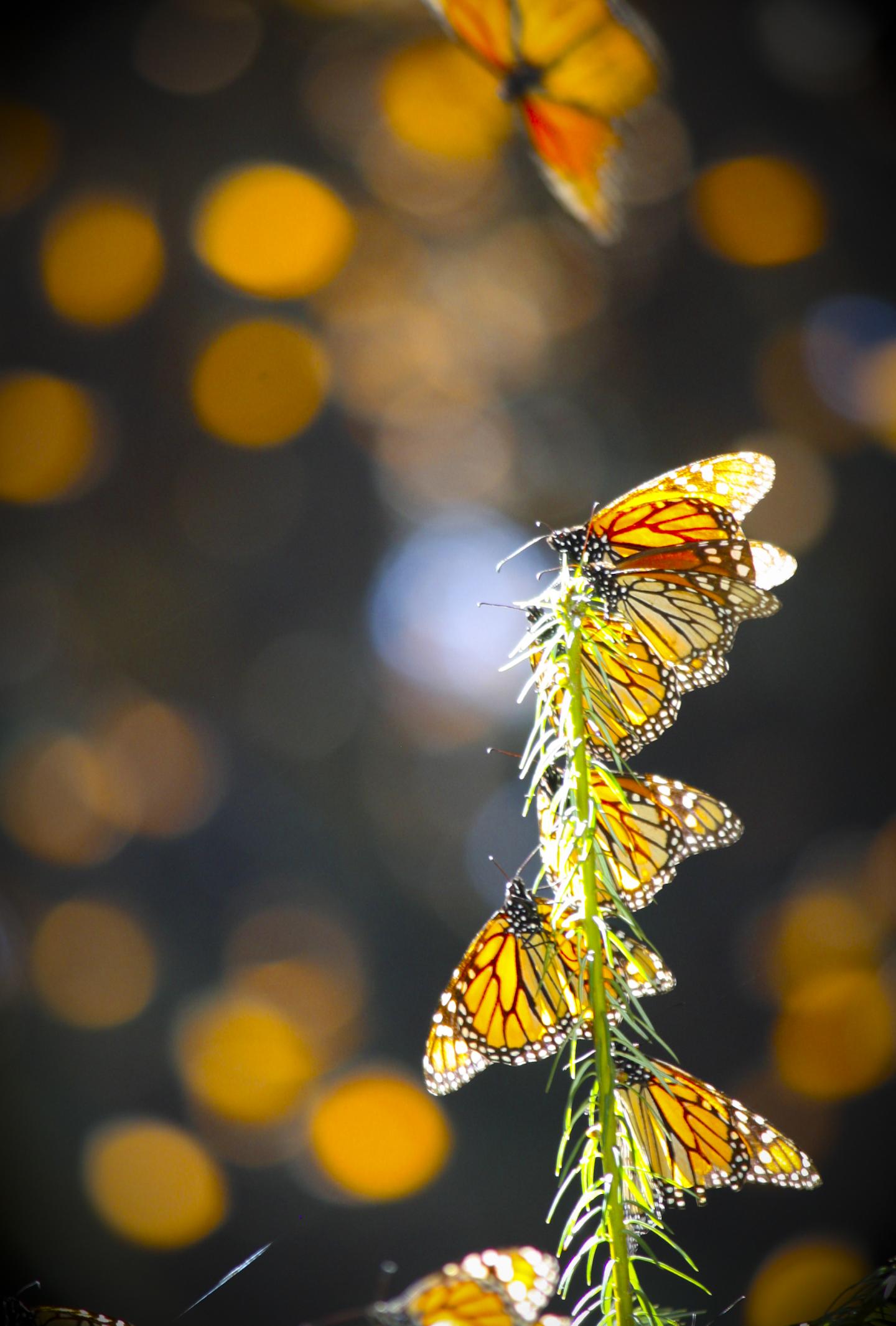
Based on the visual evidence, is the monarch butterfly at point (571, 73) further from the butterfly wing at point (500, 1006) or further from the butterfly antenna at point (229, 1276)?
the butterfly antenna at point (229, 1276)

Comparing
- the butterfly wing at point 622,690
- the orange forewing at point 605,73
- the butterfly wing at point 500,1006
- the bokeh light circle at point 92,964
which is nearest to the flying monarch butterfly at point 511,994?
the butterfly wing at point 500,1006

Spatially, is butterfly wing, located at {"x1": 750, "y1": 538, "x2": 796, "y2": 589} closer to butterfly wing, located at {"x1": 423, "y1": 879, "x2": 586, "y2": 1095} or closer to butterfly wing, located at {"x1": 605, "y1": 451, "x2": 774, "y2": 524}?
butterfly wing, located at {"x1": 605, "y1": 451, "x2": 774, "y2": 524}

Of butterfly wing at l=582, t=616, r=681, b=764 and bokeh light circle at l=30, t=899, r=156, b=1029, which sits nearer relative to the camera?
butterfly wing at l=582, t=616, r=681, b=764

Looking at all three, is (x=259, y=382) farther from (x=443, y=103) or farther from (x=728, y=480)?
(x=728, y=480)

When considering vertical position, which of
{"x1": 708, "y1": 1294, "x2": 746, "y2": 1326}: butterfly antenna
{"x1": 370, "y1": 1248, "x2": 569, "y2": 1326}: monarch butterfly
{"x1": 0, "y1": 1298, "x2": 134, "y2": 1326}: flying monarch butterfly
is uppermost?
{"x1": 0, "y1": 1298, "x2": 134, "y2": 1326}: flying monarch butterfly

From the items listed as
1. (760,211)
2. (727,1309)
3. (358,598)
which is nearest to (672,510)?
(727,1309)

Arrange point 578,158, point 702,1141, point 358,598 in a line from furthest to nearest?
point 358,598 < point 578,158 < point 702,1141

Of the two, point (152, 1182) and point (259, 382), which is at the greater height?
point (259, 382)

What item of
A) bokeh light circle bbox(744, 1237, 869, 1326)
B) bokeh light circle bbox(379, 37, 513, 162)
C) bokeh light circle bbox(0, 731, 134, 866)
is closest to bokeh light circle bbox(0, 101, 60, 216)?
bokeh light circle bbox(379, 37, 513, 162)
